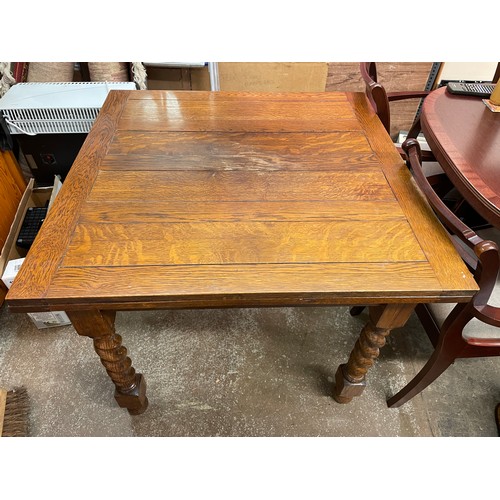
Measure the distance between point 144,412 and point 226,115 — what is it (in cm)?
118

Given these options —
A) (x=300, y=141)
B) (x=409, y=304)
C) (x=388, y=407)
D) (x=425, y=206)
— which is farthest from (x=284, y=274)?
(x=388, y=407)

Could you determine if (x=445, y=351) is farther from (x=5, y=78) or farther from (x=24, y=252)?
(x=5, y=78)

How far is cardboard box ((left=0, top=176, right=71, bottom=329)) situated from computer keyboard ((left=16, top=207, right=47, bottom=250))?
2 cm

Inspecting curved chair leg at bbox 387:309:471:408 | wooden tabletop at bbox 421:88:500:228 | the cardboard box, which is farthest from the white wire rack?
curved chair leg at bbox 387:309:471:408

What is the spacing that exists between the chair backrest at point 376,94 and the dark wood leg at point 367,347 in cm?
73

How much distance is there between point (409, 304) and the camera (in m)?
0.94

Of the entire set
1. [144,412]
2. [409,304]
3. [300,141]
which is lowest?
[144,412]

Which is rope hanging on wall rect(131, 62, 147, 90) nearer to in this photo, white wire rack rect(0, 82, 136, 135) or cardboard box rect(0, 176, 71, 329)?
white wire rack rect(0, 82, 136, 135)

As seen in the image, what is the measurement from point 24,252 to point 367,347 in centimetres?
158

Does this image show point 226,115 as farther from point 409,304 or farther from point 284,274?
point 409,304

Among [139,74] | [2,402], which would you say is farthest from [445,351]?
[139,74]

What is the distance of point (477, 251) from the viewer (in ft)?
2.62

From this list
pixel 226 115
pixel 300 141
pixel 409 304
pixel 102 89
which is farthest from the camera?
pixel 102 89

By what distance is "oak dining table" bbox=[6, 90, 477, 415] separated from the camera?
82 centimetres
